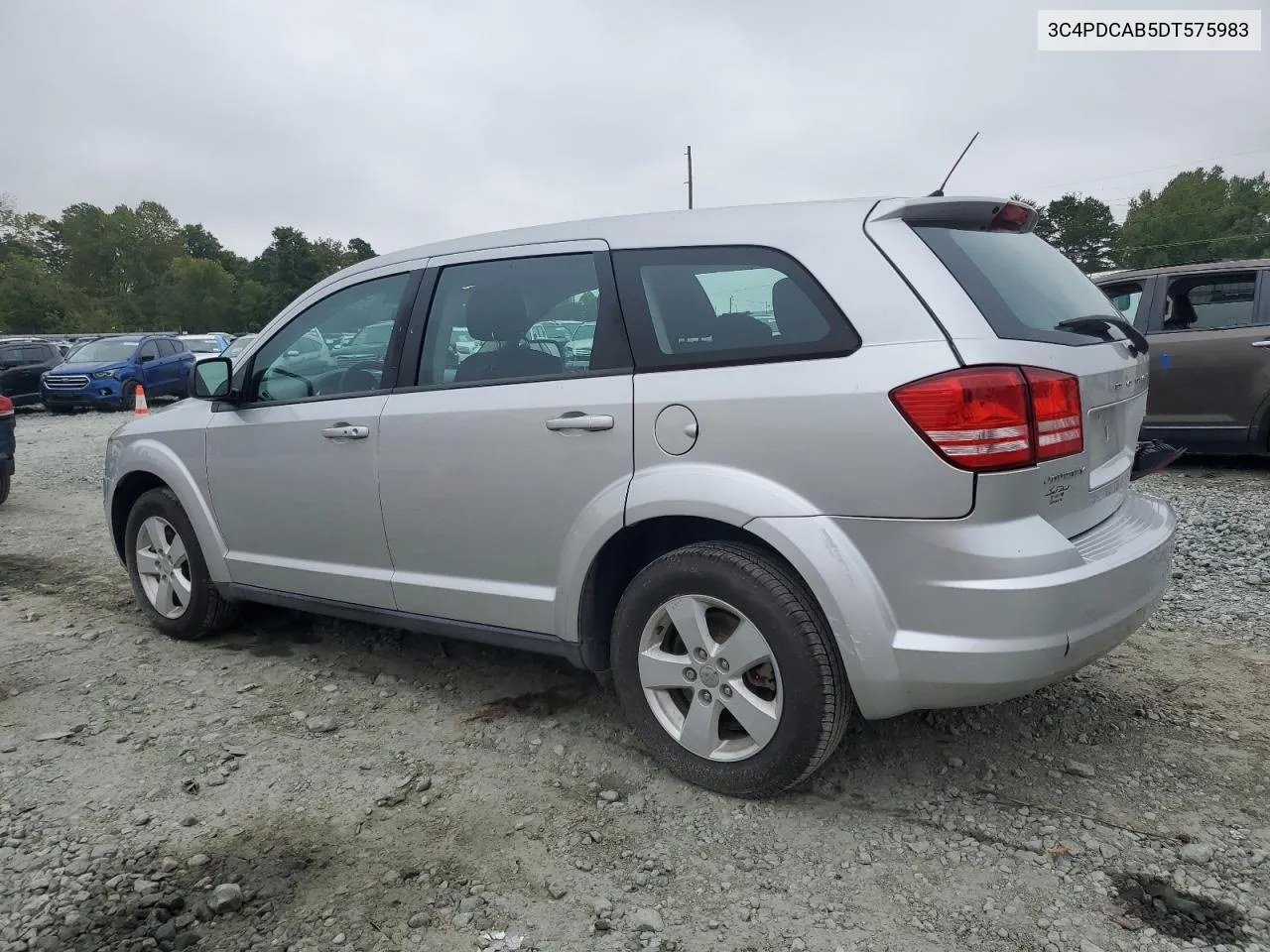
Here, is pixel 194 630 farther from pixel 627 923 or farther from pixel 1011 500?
pixel 1011 500

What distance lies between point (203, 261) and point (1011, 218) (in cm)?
9620

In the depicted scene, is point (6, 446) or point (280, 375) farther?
point (6, 446)

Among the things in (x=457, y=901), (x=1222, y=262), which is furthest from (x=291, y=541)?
(x=1222, y=262)

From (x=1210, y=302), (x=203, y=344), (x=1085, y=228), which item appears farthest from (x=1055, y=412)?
(x=1085, y=228)

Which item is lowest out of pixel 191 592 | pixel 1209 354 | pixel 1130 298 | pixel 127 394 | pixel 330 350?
pixel 191 592

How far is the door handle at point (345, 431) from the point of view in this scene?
3410mm

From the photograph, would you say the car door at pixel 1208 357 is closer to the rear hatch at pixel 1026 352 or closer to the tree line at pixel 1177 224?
the rear hatch at pixel 1026 352

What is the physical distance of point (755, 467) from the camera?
2.53 m

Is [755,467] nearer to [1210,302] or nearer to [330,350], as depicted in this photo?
[330,350]

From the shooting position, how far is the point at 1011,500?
2260 millimetres

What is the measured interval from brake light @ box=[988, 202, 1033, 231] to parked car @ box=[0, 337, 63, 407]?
804 inches

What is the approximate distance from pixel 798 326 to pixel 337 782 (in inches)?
82.0

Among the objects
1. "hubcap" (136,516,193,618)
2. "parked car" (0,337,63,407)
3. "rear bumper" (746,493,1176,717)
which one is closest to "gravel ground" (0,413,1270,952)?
"hubcap" (136,516,193,618)

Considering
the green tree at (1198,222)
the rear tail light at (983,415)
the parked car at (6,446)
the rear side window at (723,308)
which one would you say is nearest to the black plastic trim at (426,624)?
the rear side window at (723,308)
